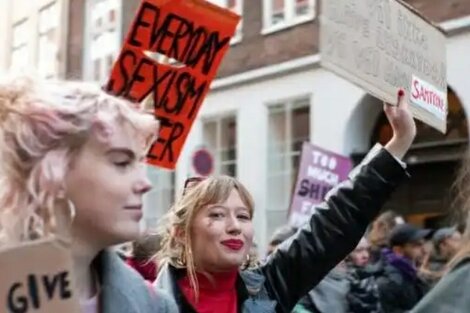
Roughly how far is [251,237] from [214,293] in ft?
0.72

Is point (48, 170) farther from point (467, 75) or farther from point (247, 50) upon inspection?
point (247, 50)

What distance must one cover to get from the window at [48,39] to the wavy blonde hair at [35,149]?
21.2 metres

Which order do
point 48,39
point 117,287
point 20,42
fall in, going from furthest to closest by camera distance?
1. point 20,42
2. point 48,39
3. point 117,287

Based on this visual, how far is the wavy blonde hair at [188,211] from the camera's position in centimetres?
291

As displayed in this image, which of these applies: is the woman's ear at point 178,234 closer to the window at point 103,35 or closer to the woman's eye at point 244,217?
the woman's eye at point 244,217

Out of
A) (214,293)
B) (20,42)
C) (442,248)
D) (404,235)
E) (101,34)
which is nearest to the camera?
(214,293)

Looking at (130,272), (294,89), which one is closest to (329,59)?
(130,272)

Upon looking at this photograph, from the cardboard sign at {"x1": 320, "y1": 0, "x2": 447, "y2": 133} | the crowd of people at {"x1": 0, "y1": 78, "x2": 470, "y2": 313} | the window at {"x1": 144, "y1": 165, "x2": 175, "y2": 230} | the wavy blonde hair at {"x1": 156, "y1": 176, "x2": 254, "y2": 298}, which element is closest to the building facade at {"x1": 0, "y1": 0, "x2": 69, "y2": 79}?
the window at {"x1": 144, "y1": 165, "x2": 175, "y2": 230}

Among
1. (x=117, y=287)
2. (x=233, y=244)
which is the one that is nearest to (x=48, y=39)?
(x=233, y=244)

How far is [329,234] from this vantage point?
296cm

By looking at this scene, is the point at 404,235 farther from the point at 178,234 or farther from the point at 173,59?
the point at 178,234

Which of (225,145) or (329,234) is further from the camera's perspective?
(225,145)

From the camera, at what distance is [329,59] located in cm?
327

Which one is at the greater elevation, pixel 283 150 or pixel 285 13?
pixel 285 13
